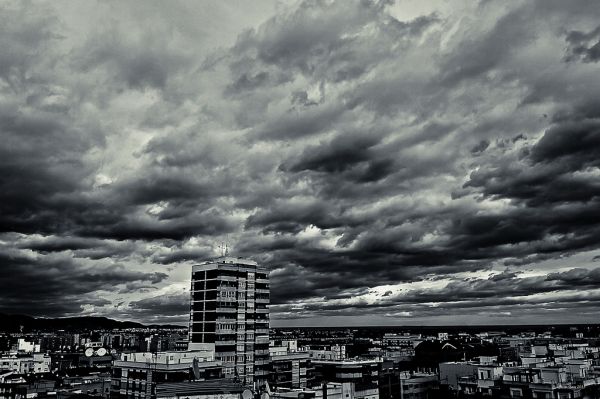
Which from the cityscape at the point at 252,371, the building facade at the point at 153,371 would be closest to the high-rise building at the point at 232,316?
the cityscape at the point at 252,371

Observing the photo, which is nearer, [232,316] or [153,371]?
[153,371]

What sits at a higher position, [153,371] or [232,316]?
[232,316]

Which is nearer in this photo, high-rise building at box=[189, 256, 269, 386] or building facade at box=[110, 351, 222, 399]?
building facade at box=[110, 351, 222, 399]

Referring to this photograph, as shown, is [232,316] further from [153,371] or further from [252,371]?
[153,371]

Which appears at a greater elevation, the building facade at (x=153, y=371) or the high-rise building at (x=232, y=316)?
the high-rise building at (x=232, y=316)

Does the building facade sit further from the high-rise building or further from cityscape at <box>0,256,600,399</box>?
the high-rise building

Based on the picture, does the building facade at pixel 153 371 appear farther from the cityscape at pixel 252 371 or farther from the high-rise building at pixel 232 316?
the high-rise building at pixel 232 316

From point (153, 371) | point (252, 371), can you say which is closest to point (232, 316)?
point (252, 371)

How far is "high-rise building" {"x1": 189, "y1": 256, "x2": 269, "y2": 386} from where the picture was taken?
490ft

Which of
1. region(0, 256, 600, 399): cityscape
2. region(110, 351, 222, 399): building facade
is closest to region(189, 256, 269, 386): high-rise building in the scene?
region(0, 256, 600, 399): cityscape

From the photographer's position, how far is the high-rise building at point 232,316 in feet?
490

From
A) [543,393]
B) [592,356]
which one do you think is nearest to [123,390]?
[543,393]

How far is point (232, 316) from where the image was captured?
499ft

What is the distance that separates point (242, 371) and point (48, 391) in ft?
156
